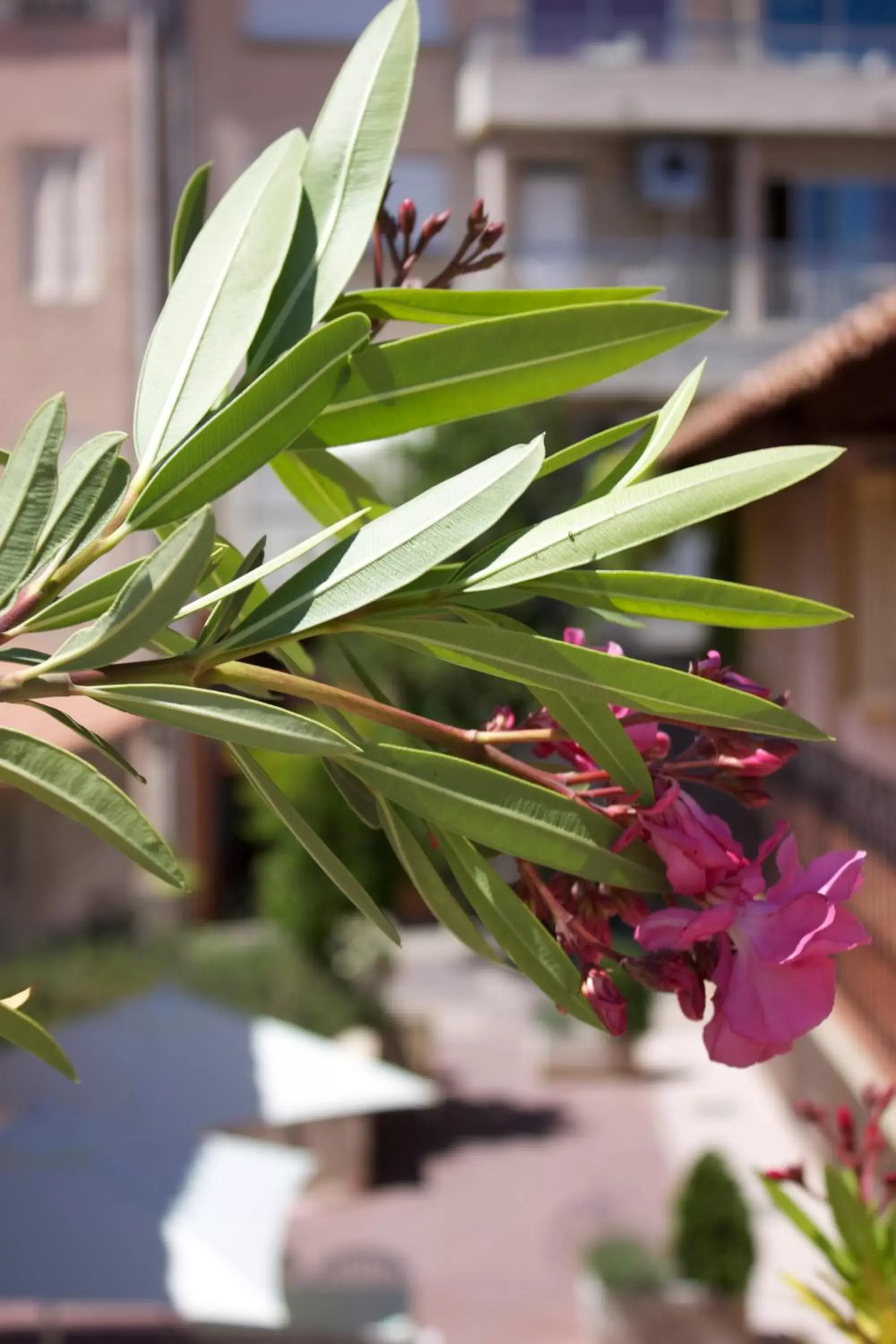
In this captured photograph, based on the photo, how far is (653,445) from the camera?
0.71 meters

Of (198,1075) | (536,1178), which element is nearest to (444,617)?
(198,1075)

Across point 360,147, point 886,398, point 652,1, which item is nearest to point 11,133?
point 652,1

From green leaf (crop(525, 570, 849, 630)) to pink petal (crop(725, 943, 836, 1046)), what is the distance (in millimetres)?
129

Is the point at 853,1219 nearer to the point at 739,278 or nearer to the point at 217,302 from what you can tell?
the point at 217,302

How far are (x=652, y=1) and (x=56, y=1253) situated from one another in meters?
14.8

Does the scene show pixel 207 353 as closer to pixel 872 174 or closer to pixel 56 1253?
pixel 56 1253

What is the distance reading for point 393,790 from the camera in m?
0.64

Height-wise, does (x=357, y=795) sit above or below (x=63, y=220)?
below

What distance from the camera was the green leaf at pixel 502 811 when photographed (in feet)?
2.08

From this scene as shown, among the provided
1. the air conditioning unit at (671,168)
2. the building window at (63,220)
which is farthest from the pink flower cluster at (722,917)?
the air conditioning unit at (671,168)

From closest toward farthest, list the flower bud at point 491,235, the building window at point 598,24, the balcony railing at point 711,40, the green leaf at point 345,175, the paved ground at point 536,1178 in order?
the green leaf at point 345,175 → the flower bud at point 491,235 → the paved ground at point 536,1178 → the balcony railing at point 711,40 → the building window at point 598,24

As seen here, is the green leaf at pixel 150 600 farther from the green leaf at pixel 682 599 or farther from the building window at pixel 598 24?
the building window at pixel 598 24

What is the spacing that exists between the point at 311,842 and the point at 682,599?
0.19 m

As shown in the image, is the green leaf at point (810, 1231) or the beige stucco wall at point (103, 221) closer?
the green leaf at point (810, 1231)
